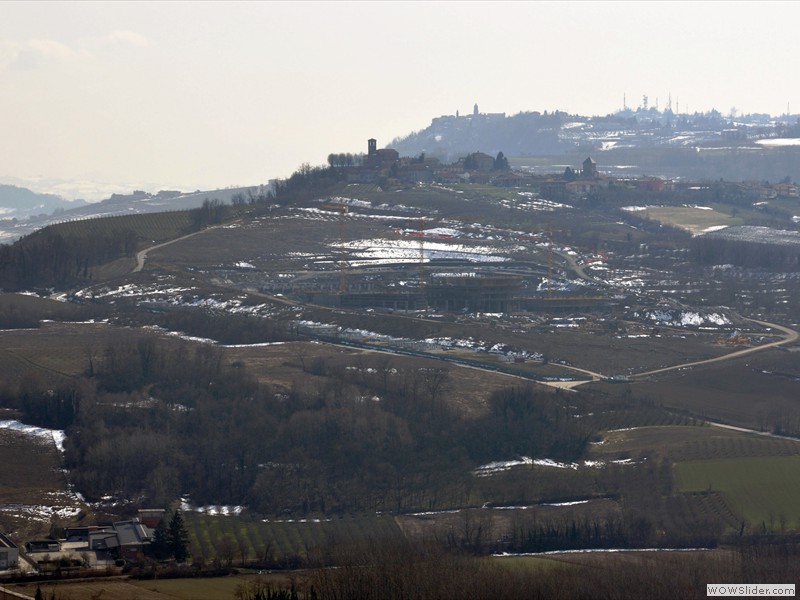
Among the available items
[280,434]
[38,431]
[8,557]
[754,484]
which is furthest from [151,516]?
[754,484]

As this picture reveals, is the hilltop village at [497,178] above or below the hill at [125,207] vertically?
above

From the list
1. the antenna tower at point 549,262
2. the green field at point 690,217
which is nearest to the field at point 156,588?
the antenna tower at point 549,262

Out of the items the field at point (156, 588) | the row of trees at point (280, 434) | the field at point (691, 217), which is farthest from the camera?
the field at point (691, 217)

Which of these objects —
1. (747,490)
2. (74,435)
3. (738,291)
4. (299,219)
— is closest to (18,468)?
(74,435)

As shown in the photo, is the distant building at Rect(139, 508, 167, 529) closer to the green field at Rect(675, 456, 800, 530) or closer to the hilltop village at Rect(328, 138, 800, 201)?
the green field at Rect(675, 456, 800, 530)

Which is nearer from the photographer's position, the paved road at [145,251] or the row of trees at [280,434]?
the row of trees at [280,434]

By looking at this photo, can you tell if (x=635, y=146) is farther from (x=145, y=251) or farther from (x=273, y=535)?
(x=273, y=535)

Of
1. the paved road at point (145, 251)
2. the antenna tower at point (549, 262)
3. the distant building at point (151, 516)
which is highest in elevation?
the paved road at point (145, 251)

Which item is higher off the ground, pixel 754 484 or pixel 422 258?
pixel 422 258

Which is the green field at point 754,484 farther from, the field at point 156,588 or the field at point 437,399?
the field at point 156,588

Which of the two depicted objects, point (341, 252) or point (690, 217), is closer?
point (341, 252)
